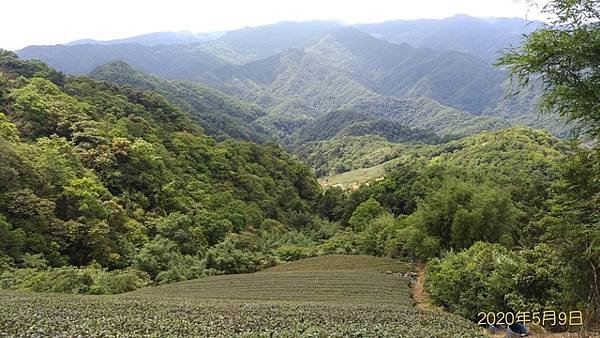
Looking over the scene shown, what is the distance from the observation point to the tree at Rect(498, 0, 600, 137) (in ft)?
27.3

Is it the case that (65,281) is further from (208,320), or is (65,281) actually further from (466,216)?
(466,216)

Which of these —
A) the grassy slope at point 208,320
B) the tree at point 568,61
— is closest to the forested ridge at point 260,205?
the tree at point 568,61

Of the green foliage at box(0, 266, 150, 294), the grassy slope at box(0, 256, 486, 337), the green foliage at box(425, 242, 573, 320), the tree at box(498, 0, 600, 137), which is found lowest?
the green foliage at box(0, 266, 150, 294)

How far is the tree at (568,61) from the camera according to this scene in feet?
27.3

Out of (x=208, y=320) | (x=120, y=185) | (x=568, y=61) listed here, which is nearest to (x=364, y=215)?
(x=120, y=185)

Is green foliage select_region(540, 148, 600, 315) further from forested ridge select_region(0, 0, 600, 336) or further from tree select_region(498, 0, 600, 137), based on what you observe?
tree select_region(498, 0, 600, 137)

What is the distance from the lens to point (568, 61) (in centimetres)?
857

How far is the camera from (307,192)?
87.2 meters

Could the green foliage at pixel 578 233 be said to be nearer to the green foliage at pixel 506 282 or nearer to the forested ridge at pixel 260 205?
the forested ridge at pixel 260 205

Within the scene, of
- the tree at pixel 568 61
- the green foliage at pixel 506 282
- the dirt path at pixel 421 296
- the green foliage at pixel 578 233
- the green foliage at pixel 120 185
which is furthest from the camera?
the green foliage at pixel 120 185

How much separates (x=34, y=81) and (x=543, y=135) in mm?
115363

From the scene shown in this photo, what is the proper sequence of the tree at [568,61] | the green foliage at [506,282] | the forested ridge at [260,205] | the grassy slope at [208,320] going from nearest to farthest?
1. the tree at [568,61]
2. the forested ridge at [260,205]
3. the grassy slope at [208,320]
4. the green foliage at [506,282]

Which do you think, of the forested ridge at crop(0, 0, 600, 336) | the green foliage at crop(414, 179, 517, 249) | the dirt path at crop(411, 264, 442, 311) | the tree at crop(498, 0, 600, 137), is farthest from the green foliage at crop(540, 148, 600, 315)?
the green foliage at crop(414, 179, 517, 249)

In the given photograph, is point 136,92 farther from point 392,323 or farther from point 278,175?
point 392,323
